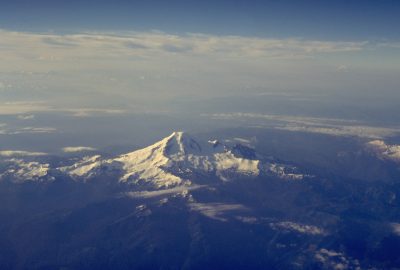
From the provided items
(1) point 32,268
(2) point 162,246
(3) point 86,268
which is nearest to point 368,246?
(2) point 162,246

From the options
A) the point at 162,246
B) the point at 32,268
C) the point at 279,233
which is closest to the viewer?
the point at 32,268

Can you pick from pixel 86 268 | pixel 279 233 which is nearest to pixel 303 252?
pixel 279 233

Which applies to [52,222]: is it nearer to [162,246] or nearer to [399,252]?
[162,246]

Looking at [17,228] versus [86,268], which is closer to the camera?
[86,268]

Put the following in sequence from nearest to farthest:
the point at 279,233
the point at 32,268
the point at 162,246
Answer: the point at 32,268 → the point at 162,246 → the point at 279,233

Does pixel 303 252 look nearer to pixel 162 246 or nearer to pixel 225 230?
pixel 225 230

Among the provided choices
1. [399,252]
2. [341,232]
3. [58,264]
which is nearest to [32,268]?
[58,264]

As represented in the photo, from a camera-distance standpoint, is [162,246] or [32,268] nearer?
[32,268]

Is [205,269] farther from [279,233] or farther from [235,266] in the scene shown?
[279,233]
